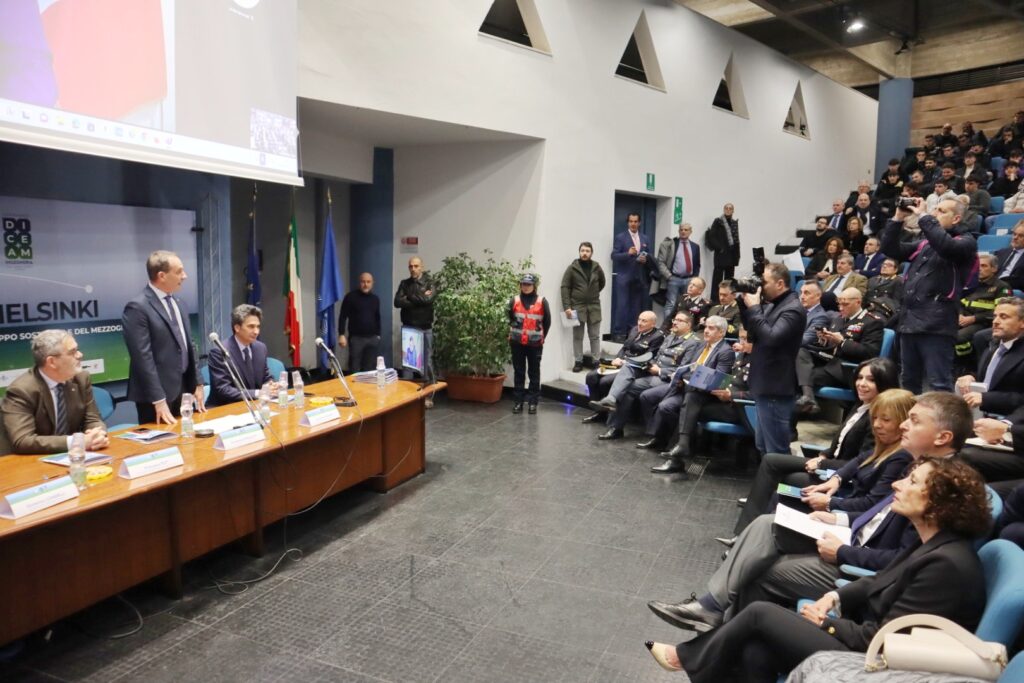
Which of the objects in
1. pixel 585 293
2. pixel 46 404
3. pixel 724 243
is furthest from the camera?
pixel 724 243

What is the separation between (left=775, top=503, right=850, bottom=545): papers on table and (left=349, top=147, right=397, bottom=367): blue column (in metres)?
6.15

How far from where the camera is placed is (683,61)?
348 inches

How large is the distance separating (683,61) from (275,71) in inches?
230

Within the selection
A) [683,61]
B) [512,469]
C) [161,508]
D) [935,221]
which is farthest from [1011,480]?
[683,61]

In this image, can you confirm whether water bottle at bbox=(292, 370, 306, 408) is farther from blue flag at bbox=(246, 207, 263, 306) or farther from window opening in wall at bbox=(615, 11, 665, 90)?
window opening in wall at bbox=(615, 11, 665, 90)

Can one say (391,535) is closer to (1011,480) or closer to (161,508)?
(161,508)

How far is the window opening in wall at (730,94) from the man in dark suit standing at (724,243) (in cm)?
168

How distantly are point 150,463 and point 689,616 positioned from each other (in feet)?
7.88

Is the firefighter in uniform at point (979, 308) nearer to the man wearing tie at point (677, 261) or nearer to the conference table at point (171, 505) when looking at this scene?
the man wearing tie at point (677, 261)

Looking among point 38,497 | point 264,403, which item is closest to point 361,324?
point 264,403

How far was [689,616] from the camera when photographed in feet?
9.37

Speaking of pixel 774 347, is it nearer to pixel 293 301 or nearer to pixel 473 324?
pixel 473 324

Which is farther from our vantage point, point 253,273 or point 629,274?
point 629,274

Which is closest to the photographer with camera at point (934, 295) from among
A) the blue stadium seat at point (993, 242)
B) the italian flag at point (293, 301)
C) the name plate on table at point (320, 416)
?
the blue stadium seat at point (993, 242)
